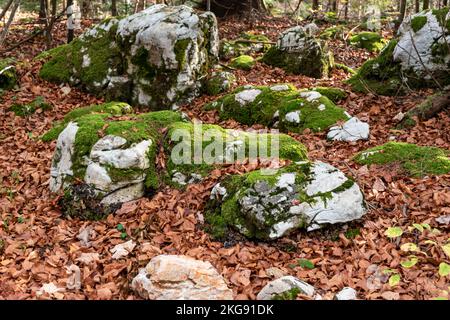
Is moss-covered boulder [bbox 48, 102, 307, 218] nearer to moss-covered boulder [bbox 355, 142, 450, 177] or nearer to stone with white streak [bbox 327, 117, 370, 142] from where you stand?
Result: moss-covered boulder [bbox 355, 142, 450, 177]

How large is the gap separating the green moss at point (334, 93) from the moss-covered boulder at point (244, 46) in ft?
16.4

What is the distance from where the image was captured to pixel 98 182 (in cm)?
560

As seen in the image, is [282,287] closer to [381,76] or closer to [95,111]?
[95,111]

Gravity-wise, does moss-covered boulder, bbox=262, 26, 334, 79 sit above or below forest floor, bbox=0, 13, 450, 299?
above

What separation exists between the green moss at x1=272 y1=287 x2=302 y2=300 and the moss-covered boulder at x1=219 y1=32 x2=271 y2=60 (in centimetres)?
1064

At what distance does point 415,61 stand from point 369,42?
7.32m

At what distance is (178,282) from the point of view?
388cm

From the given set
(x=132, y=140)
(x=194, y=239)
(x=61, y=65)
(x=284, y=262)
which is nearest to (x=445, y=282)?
(x=284, y=262)

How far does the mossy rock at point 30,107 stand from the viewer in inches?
370

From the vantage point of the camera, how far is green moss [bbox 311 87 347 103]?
9172mm

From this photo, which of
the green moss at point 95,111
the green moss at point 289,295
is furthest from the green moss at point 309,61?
the green moss at point 289,295

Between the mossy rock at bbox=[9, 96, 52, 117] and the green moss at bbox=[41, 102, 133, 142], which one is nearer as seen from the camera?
the green moss at bbox=[41, 102, 133, 142]

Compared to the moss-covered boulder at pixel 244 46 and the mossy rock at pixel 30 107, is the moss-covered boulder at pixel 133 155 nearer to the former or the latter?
the mossy rock at pixel 30 107

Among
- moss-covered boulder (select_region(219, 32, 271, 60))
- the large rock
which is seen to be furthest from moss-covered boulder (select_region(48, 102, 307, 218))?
moss-covered boulder (select_region(219, 32, 271, 60))
